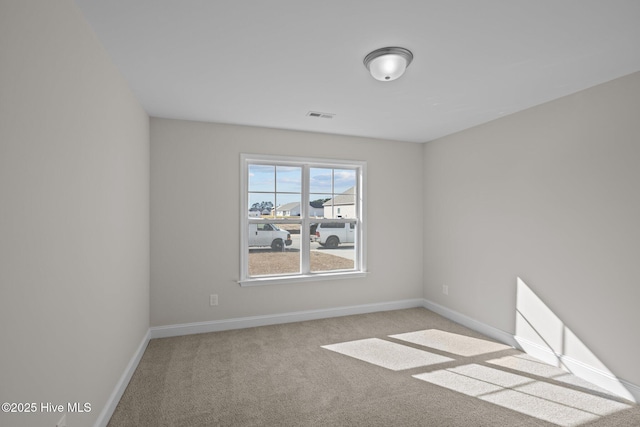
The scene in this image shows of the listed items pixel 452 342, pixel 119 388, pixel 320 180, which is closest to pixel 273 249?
pixel 320 180

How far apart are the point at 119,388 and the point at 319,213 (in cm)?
A: 281

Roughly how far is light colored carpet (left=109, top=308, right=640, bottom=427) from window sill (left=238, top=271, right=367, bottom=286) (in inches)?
23.6

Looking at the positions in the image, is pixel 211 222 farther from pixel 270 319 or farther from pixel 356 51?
pixel 356 51

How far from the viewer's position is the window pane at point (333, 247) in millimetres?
4320

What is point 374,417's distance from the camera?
2184mm

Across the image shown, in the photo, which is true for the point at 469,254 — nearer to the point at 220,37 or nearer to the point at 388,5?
the point at 388,5

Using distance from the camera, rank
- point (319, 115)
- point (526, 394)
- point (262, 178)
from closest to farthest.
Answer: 1. point (526, 394)
2. point (319, 115)
3. point (262, 178)

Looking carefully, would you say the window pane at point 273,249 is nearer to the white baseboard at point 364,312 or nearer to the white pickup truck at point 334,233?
the white pickup truck at point 334,233

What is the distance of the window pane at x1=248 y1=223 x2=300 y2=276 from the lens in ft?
13.1

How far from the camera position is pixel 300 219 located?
4211mm

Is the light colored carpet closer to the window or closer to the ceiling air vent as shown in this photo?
the window

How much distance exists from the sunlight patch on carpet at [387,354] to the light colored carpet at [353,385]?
10 mm

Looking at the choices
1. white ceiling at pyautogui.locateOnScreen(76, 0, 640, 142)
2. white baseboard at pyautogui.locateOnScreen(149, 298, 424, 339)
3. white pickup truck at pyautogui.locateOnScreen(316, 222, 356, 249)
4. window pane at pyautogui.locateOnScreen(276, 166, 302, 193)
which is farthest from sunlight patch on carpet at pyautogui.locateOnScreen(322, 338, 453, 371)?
white ceiling at pyautogui.locateOnScreen(76, 0, 640, 142)

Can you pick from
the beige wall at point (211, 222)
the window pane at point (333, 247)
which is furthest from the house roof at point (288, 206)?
the beige wall at point (211, 222)
